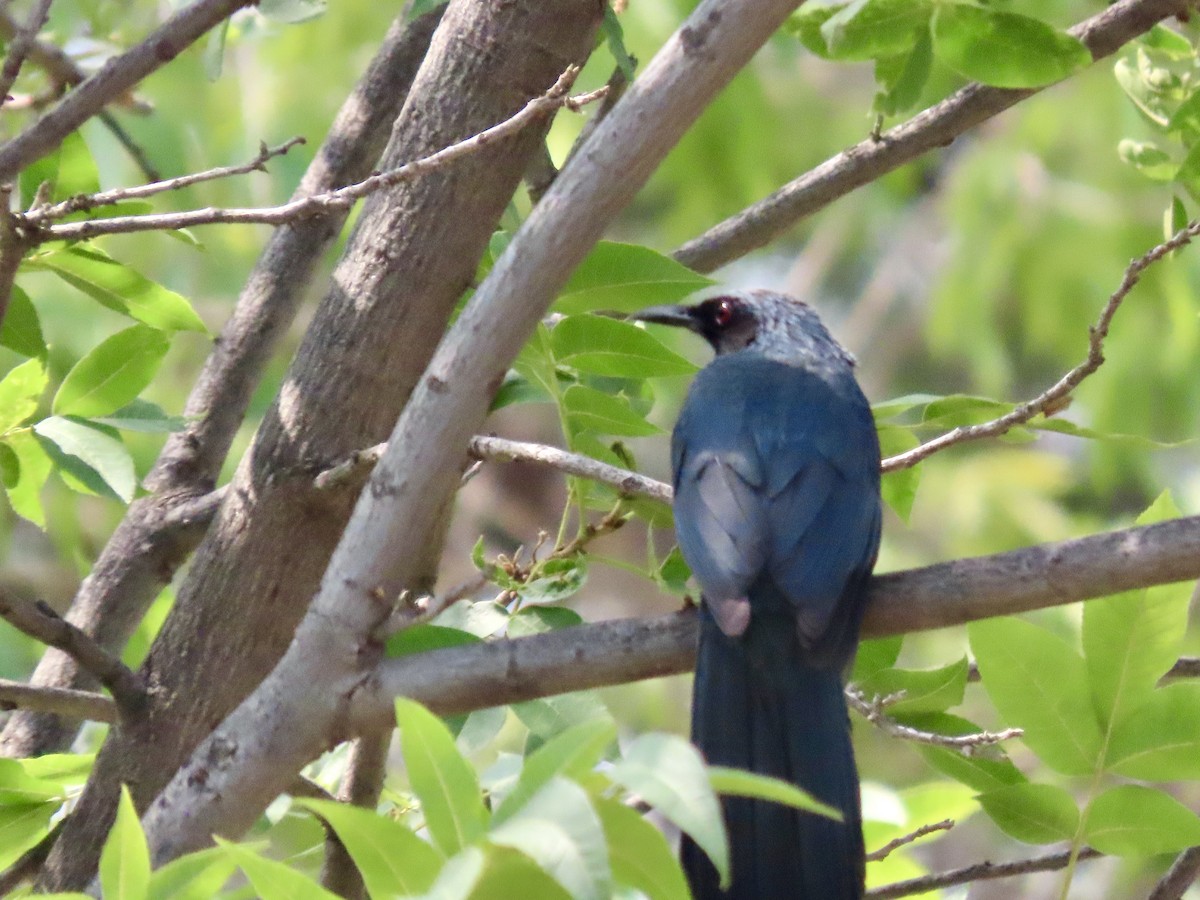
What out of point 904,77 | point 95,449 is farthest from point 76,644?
point 904,77

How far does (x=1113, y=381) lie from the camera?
9062 millimetres

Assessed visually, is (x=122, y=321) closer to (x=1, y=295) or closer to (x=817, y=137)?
(x=1, y=295)

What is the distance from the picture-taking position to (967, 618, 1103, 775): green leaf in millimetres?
2281

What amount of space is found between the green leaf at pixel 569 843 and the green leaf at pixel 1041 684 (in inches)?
46.0

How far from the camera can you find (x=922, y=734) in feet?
8.25

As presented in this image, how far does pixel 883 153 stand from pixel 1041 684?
140 centimetres

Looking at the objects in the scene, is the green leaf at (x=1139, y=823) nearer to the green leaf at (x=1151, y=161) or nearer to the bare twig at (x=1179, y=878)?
the bare twig at (x=1179, y=878)

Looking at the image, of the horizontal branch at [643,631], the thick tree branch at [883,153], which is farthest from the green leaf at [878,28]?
the horizontal branch at [643,631]

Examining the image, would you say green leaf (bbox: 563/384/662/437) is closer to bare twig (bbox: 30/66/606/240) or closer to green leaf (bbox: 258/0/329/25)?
bare twig (bbox: 30/66/606/240)

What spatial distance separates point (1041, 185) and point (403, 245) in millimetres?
7881

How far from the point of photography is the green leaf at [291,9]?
3027 millimetres

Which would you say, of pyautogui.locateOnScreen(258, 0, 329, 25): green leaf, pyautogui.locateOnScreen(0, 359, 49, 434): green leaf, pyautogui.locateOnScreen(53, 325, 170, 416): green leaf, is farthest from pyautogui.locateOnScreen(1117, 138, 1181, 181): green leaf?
pyautogui.locateOnScreen(0, 359, 49, 434): green leaf

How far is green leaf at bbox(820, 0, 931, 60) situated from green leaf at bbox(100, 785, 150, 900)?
1.82 metres

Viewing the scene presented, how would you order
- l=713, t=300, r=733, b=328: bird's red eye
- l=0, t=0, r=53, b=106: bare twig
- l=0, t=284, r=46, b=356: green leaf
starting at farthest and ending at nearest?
1. l=713, t=300, r=733, b=328: bird's red eye
2. l=0, t=284, r=46, b=356: green leaf
3. l=0, t=0, r=53, b=106: bare twig
